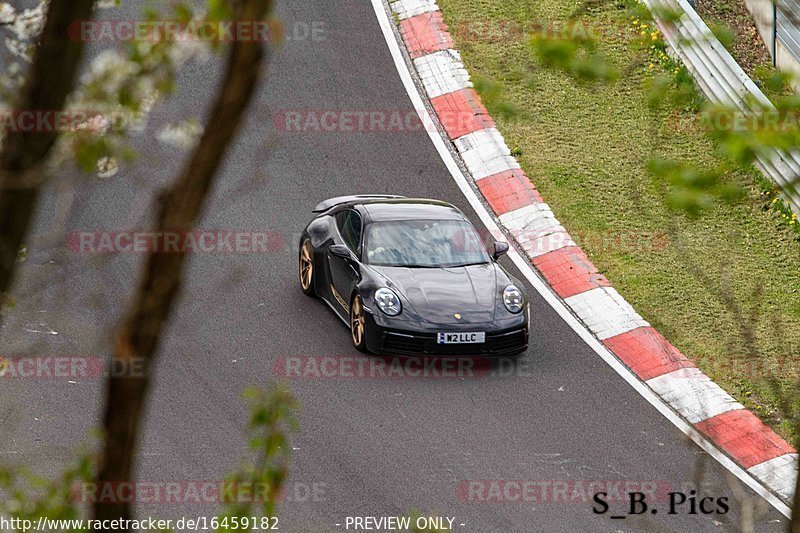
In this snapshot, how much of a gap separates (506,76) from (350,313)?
18.3ft

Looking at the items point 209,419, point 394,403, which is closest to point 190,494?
point 209,419

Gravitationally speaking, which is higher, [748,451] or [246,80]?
[246,80]

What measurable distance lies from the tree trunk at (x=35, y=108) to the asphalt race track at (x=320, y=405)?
12.4ft

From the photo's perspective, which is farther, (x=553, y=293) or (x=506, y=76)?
(x=506, y=76)

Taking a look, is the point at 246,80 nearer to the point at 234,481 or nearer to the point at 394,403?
the point at 234,481

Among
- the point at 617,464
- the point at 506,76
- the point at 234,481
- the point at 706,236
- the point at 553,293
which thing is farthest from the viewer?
Answer: the point at 506,76

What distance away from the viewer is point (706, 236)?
12977mm

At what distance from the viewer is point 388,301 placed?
34.7 ft

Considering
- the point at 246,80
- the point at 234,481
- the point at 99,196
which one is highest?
the point at 246,80
